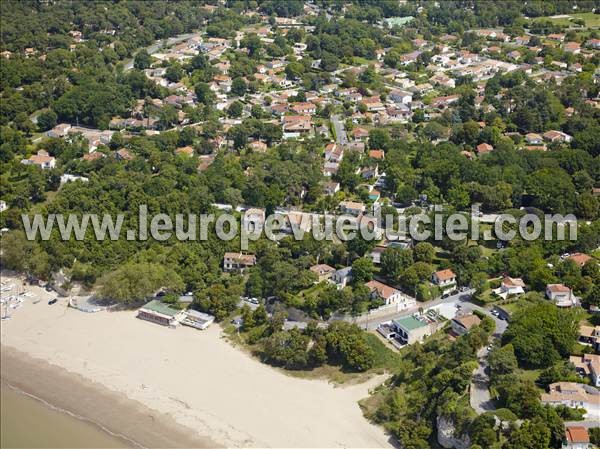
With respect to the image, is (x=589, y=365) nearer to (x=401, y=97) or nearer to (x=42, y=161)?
(x=401, y=97)

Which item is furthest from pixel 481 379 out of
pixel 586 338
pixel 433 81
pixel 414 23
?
pixel 414 23

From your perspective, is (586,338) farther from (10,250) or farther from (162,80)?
(162,80)

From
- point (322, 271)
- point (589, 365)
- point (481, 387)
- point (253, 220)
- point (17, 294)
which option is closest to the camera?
point (481, 387)

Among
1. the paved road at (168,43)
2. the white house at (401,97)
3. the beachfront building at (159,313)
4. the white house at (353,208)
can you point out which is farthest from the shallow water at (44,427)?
the paved road at (168,43)

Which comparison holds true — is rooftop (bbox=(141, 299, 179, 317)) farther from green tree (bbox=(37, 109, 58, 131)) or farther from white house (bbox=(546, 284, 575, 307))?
green tree (bbox=(37, 109, 58, 131))

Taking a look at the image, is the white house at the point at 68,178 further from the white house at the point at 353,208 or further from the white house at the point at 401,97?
the white house at the point at 401,97

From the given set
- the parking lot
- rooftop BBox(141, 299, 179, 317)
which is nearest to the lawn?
rooftop BBox(141, 299, 179, 317)
